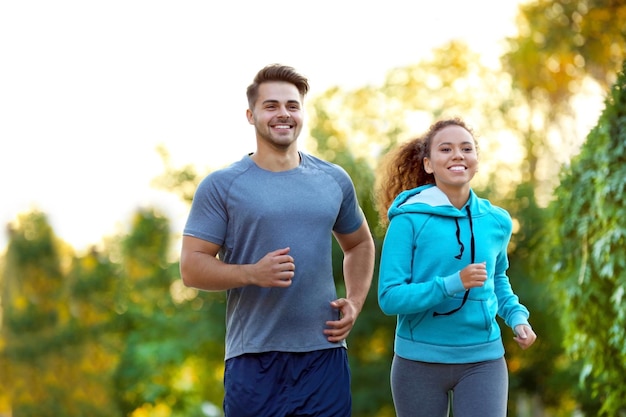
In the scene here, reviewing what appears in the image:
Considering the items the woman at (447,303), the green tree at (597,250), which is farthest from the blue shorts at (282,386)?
the green tree at (597,250)

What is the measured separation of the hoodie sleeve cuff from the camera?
285 centimetres

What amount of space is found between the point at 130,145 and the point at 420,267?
611 inches

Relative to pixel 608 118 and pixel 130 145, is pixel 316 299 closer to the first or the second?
pixel 608 118

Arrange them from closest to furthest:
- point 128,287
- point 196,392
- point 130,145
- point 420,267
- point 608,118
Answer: point 420,267 → point 608,118 → point 196,392 → point 130,145 → point 128,287

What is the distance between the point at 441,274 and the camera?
10.0ft

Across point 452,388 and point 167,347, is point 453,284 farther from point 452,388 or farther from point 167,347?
point 167,347

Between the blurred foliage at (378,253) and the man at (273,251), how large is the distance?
785 millimetres

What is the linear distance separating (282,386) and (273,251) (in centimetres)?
49

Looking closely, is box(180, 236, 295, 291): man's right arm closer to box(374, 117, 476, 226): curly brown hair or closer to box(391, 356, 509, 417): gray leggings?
box(391, 356, 509, 417): gray leggings

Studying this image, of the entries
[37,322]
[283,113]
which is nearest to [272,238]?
[283,113]

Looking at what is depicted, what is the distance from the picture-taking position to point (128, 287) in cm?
2241

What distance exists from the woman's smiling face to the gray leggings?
611 millimetres

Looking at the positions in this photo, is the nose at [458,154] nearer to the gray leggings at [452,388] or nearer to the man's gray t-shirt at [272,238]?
the man's gray t-shirt at [272,238]

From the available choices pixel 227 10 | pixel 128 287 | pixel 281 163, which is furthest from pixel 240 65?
pixel 281 163
